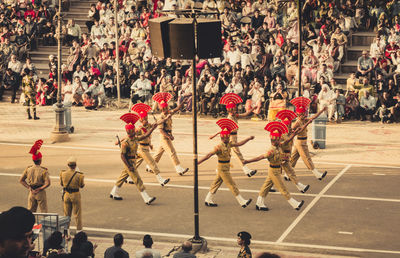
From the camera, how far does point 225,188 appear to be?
1800 cm

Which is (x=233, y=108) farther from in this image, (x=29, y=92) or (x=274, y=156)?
(x=29, y=92)

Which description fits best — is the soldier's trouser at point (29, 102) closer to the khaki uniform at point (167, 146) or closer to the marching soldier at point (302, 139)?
the khaki uniform at point (167, 146)

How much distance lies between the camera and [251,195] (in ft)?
56.5

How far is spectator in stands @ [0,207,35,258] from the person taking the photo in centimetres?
488

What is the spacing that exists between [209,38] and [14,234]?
313 inches

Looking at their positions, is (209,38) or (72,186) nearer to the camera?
(209,38)

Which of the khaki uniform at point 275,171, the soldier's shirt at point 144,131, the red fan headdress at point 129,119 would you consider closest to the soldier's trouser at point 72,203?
the red fan headdress at point 129,119

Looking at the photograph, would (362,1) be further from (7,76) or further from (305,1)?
(7,76)

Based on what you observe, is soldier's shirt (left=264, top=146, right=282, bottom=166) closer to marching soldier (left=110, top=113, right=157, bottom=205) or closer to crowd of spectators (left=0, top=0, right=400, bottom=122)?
marching soldier (left=110, top=113, right=157, bottom=205)

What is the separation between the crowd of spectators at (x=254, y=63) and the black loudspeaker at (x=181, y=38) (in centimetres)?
1228

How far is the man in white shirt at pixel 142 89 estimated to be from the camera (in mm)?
28734

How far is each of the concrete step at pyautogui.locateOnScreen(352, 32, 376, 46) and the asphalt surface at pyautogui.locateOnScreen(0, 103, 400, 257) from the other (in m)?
6.41

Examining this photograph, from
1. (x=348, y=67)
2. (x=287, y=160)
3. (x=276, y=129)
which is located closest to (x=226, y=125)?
(x=276, y=129)

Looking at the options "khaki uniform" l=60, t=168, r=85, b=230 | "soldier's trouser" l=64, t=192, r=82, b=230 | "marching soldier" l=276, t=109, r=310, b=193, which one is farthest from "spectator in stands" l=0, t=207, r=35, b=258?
"marching soldier" l=276, t=109, r=310, b=193
